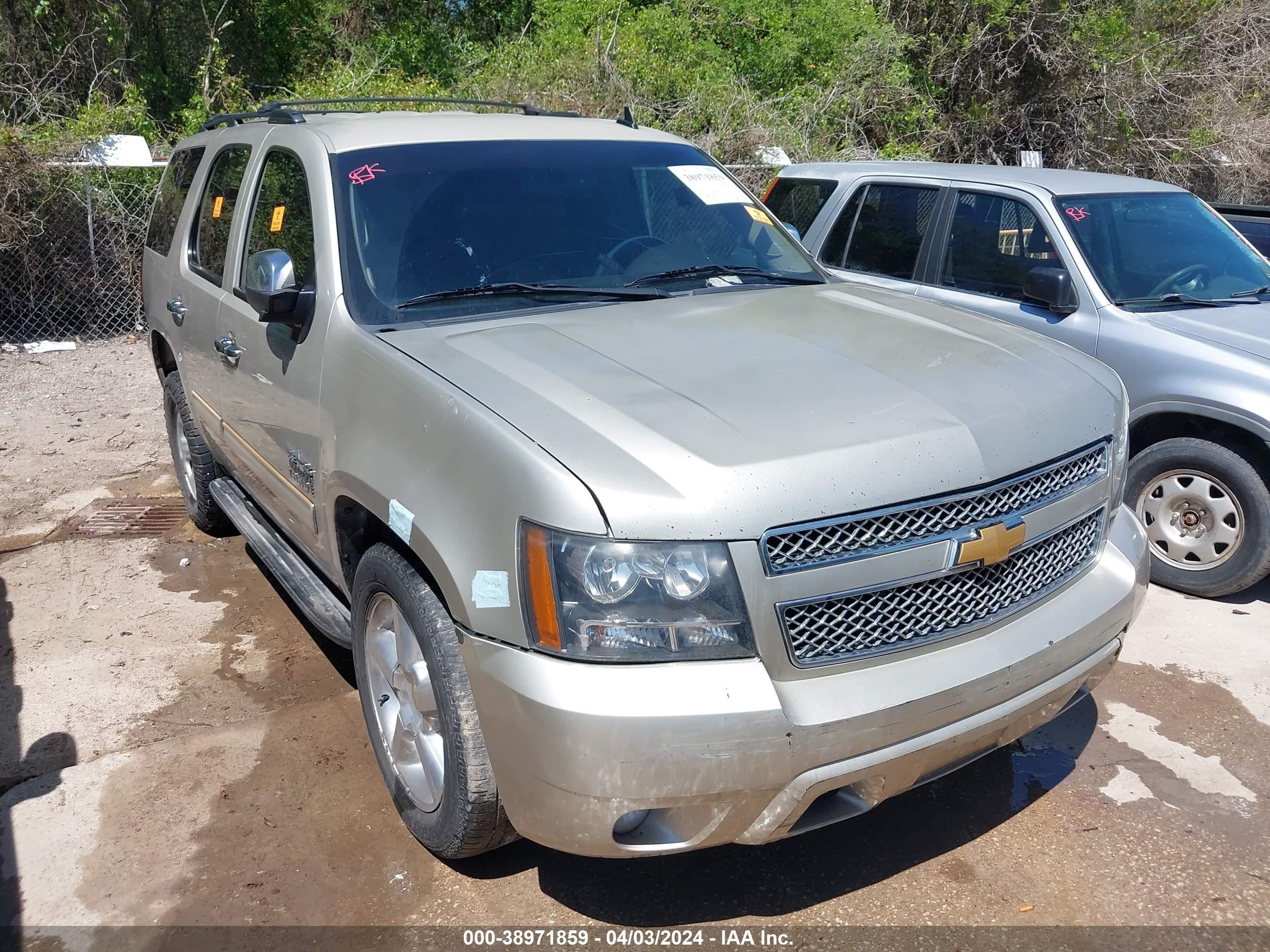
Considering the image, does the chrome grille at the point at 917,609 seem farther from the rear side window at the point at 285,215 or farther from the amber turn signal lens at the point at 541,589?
the rear side window at the point at 285,215

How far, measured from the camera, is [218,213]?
15.0 feet

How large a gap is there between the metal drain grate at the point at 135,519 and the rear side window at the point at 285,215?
237 centimetres

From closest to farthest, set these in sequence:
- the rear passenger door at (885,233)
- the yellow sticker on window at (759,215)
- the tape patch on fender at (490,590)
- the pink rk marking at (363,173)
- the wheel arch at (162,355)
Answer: the tape patch on fender at (490,590)
the pink rk marking at (363,173)
the yellow sticker on window at (759,215)
the wheel arch at (162,355)
the rear passenger door at (885,233)

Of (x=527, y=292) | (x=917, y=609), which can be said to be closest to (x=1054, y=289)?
(x=527, y=292)

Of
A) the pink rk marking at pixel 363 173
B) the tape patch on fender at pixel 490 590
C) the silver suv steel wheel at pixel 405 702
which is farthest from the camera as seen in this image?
the pink rk marking at pixel 363 173

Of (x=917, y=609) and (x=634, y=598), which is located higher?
(x=634, y=598)

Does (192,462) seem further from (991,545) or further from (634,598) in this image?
(991,545)

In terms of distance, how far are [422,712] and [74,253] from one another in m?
9.25

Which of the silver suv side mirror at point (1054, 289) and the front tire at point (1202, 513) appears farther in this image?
the silver suv side mirror at point (1054, 289)

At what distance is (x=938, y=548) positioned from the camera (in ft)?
7.98

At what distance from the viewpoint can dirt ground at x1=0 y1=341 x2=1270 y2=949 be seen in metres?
2.87

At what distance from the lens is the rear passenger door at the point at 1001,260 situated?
5.29 metres

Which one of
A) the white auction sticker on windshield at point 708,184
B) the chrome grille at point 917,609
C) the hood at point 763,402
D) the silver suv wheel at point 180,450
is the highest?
the white auction sticker on windshield at point 708,184


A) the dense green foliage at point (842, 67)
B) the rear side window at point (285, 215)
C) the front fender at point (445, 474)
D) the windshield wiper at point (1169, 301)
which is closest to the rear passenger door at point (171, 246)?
the rear side window at point (285, 215)
